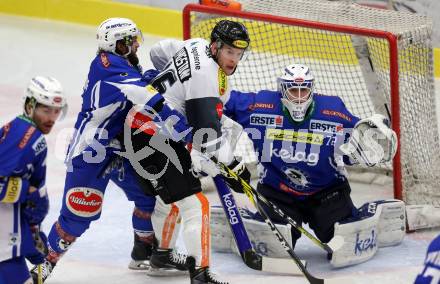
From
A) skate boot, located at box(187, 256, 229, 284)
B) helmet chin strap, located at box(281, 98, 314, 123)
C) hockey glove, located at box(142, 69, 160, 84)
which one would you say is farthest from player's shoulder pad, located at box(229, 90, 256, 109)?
skate boot, located at box(187, 256, 229, 284)

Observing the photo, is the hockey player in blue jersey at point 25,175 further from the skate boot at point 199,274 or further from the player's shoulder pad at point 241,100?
the player's shoulder pad at point 241,100

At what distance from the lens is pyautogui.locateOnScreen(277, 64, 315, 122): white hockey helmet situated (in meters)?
4.73

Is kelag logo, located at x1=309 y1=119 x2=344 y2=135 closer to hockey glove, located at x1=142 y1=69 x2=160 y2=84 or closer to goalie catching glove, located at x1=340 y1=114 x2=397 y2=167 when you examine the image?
goalie catching glove, located at x1=340 y1=114 x2=397 y2=167

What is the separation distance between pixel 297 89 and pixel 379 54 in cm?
69

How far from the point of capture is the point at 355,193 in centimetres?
578

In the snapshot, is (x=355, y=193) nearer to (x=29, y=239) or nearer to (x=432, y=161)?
(x=432, y=161)

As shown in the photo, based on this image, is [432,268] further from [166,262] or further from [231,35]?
[166,262]

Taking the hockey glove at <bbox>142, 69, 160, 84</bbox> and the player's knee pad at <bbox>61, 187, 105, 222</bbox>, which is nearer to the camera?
the player's knee pad at <bbox>61, 187, 105, 222</bbox>

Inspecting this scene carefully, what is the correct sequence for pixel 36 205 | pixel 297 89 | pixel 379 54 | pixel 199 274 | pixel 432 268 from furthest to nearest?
1. pixel 379 54
2. pixel 297 89
3. pixel 199 274
4. pixel 36 205
5. pixel 432 268

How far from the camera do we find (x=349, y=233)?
476 centimetres

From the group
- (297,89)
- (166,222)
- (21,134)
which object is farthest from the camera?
(297,89)

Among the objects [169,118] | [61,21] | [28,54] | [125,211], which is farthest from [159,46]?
[61,21]

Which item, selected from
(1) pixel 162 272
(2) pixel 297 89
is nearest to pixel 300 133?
(2) pixel 297 89

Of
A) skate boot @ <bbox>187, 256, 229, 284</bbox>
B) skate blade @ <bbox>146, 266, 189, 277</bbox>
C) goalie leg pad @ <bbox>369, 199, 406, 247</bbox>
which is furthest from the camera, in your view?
goalie leg pad @ <bbox>369, 199, 406, 247</bbox>
